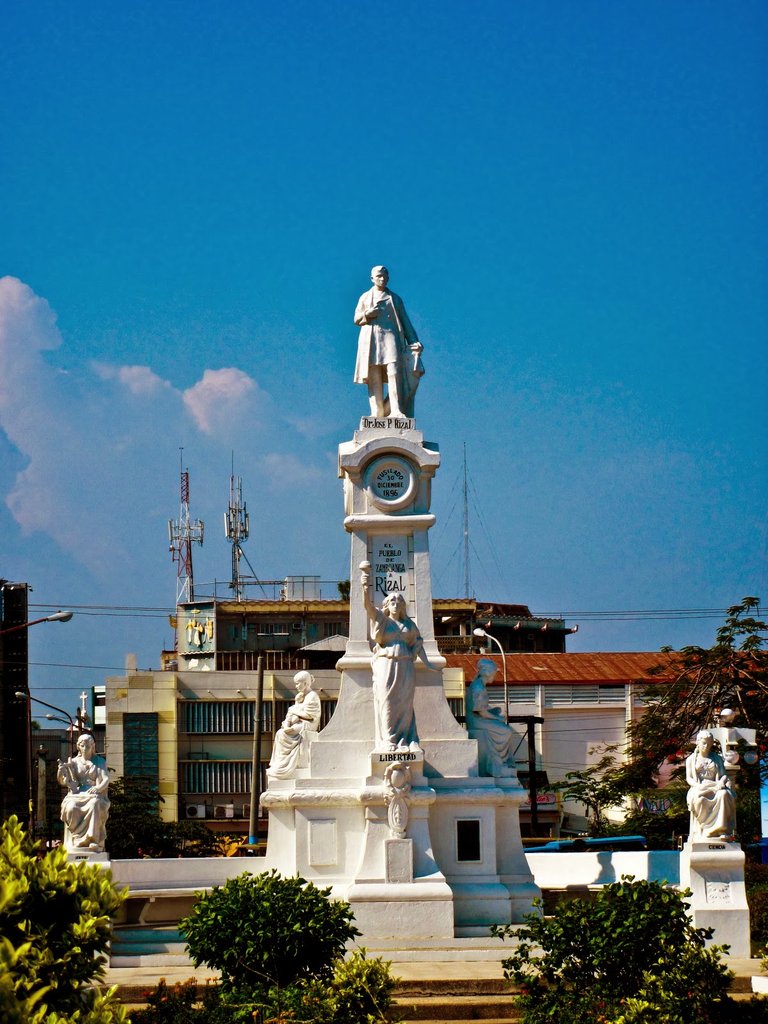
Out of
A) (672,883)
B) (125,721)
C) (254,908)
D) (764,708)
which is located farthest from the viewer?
(125,721)

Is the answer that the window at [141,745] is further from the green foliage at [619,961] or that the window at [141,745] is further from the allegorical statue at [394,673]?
the green foliage at [619,961]

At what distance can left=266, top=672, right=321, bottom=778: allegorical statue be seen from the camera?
26.0 meters

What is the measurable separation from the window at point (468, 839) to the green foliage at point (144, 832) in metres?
7.26

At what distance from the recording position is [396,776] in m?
24.6

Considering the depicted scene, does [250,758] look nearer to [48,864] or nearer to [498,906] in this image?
[498,906]

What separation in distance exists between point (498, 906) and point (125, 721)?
3218 cm

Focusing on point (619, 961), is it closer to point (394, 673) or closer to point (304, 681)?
point (394, 673)

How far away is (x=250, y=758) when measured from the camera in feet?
184

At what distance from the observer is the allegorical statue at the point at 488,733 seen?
2612cm

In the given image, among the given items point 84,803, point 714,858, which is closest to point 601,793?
point 714,858

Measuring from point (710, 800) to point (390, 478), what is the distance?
24.4ft

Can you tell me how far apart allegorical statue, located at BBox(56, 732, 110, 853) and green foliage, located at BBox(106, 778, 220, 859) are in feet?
20.2

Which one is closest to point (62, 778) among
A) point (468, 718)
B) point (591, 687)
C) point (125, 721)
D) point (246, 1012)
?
point (468, 718)

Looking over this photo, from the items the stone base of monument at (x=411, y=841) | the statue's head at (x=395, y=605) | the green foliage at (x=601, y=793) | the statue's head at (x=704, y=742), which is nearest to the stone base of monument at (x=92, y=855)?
the stone base of monument at (x=411, y=841)
